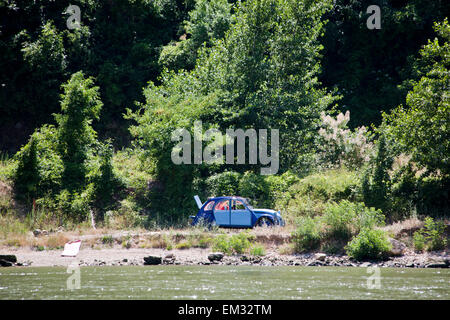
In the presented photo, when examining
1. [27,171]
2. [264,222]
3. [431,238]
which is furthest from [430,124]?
[27,171]

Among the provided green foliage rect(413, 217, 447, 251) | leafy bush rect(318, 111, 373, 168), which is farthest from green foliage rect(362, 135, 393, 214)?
green foliage rect(413, 217, 447, 251)

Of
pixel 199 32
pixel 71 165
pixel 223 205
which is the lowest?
pixel 223 205

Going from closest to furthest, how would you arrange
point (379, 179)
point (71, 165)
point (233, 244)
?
point (233, 244) → point (379, 179) → point (71, 165)

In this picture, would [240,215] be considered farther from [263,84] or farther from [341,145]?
[263,84]

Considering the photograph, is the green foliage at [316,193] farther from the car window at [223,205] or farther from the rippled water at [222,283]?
the rippled water at [222,283]

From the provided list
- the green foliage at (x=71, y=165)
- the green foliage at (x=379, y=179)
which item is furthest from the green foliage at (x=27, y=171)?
the green foliage at (x=379, y=179)

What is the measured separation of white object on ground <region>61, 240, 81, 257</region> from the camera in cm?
1952

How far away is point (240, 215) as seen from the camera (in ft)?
70.5

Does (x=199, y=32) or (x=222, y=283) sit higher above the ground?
(x=199, y=32)

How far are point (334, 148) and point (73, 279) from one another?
51.8 feet

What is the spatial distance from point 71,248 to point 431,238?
12056 mm

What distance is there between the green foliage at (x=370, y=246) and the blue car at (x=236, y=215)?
362 centimetres

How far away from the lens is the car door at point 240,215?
70.3 ft
